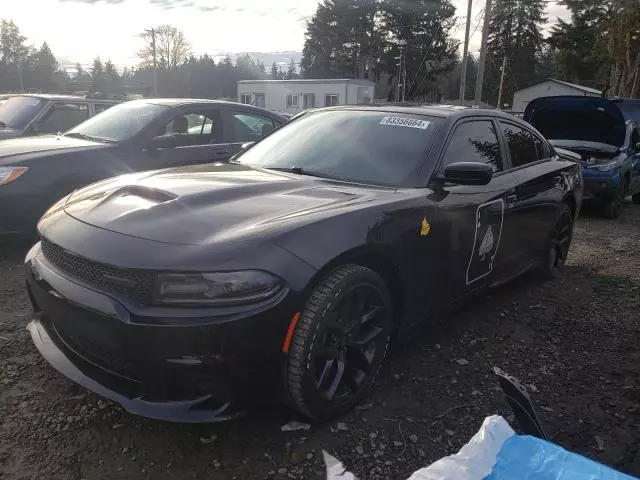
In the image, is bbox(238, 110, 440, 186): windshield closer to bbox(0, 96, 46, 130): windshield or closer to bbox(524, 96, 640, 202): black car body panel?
bbox(0, 96, 46, 130): windshield

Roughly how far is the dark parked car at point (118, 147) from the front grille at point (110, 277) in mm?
2631

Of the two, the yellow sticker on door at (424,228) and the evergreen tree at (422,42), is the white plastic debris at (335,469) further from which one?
the evergreen tree at (422,42)

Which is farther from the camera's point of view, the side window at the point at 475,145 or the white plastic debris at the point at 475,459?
the side window at the point at 475,145

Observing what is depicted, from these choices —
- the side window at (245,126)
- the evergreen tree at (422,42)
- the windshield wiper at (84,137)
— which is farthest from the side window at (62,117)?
the evergreen tree at (422,42)

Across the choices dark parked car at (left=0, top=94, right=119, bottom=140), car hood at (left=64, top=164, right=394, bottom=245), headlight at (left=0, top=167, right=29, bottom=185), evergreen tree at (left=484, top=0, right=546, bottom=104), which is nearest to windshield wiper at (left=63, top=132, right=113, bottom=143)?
headlight at (left=0, top=167, right=29, bottom=185)

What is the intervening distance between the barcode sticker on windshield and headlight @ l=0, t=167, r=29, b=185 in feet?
10.6

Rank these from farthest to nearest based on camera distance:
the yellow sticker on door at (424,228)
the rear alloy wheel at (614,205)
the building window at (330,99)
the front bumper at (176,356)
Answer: the building window at (330,99) → the rear alloy wheel at (614,205) → the yellow sticker on door at (424,228) → the front bumper at (176,356)

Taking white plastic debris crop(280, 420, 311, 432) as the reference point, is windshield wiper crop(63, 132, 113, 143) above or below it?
above

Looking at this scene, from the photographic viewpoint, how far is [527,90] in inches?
2092

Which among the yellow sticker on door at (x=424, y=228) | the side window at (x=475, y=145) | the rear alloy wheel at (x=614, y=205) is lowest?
the rear alloy wheel at (x=614, y=205)

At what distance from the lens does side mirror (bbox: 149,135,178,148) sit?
5461 millimetres

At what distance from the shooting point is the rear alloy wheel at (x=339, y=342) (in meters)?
2.31

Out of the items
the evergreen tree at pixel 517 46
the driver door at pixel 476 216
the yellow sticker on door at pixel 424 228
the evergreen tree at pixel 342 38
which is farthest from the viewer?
the evergreen tree at pixel 517 46

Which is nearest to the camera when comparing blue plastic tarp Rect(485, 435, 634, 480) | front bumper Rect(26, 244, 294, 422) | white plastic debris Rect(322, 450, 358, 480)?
blue plastic tarp Rect(485, 435, 634, 480)
